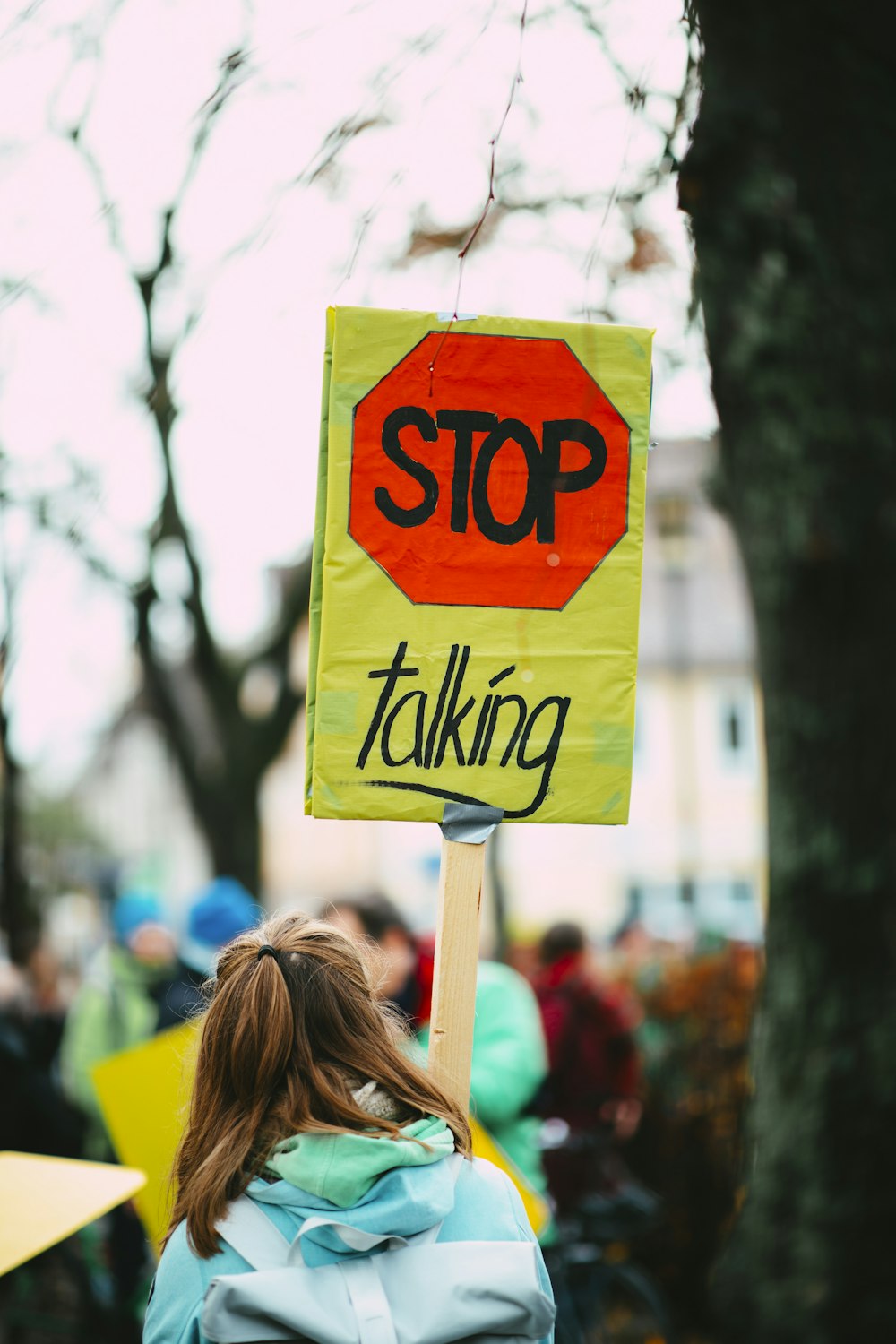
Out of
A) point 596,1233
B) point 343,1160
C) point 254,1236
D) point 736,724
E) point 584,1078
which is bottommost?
point 596,1233

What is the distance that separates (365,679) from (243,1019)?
716mm

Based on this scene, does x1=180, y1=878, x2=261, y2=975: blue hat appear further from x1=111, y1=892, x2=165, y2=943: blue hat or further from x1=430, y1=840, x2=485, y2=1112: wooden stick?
x1=430, y1=840, x2=485, y2=1112: wooden stick

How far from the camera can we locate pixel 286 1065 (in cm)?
197

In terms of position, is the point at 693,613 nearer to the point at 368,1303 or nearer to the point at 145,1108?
the point at 145,1108

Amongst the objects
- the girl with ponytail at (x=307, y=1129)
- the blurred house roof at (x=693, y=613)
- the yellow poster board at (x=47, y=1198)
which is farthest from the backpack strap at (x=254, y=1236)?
the blurred house roof at (x=693, y=613)

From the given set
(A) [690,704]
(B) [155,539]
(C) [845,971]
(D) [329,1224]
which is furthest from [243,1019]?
(A) [690,704]

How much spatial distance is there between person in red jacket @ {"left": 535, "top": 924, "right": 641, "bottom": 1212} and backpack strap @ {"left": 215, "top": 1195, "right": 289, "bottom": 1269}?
133 inches

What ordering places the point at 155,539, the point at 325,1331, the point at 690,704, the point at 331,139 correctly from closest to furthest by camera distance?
the point at 325,1331
the point at 331,139
the point at 155,539
the point at 690,704

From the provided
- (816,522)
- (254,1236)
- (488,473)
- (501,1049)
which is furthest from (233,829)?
(254,1236)

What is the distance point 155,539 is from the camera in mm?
9328

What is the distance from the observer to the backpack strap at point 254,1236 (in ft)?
5.91

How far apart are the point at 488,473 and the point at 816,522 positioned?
772 mm

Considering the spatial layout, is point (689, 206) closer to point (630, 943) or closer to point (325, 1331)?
point (325, 1331)

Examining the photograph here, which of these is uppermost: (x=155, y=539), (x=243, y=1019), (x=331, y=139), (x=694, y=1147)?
(x=155, y=539)
